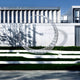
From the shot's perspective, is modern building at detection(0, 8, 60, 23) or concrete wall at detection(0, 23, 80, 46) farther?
modern building at detection(0, 8, 60, 23)

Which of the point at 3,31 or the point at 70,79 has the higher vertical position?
the point at 3,31

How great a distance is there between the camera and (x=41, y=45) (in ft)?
113

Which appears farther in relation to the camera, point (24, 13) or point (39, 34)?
point (24, 13)

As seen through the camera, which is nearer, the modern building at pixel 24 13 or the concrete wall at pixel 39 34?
the concrete wall at pixel 39 34

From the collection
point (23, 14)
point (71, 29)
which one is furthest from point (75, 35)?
point (23, 14)

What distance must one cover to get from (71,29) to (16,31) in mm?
10187

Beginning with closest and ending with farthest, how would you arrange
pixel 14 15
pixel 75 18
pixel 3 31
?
pixel 3 31, pixel 75 18, pixel 14 15

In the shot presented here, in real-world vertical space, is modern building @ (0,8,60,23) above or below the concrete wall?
above

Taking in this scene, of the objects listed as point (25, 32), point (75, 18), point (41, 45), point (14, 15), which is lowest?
point (41, 45)

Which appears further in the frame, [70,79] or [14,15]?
[14,15]

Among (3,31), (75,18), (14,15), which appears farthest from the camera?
(14,15)

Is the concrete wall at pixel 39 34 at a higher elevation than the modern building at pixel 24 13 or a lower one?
lower

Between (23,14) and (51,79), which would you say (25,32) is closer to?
(51,79)

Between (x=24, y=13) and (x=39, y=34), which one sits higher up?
(x=24, y=13)
